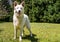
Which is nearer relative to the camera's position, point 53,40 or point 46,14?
point 53,40

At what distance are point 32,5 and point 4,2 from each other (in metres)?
3.21

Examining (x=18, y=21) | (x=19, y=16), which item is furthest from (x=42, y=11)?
(x=19, y=16)

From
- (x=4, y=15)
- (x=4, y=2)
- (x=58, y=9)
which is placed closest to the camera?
(x=58, y=9)

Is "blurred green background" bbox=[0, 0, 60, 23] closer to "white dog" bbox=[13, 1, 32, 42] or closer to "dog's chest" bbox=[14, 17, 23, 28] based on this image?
"white dog" bbox=[13, 1, 32, 42]

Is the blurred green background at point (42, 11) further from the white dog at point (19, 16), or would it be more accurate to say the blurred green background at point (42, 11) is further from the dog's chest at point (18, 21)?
the dog's chest at point (18, 21)

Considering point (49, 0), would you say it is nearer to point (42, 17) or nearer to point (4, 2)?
point (42, 17)

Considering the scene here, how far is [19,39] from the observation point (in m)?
7.41

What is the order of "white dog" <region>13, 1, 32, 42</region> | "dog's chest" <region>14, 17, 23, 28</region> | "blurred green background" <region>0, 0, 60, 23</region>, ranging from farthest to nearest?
"blurred green background" <region>0, 0, 60, 23</region> < "dog's chest" <region>14, 17, 23, 28</region> < "white dog" <region>13, 1, 32, 42</region>

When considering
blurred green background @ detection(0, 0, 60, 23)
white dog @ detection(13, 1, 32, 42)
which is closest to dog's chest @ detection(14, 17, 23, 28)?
white dog @ detection(13, 1, 32, 42)

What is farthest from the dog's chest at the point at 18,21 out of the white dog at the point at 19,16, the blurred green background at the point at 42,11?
the blurred green background at the point at 42,11

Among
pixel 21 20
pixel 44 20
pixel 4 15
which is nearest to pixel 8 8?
pixel 4 15

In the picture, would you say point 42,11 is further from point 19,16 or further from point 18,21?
point 19,16

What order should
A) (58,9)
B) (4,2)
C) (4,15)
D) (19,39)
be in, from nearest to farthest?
(19,39) → (58,9) → (4,15) → (4,2)

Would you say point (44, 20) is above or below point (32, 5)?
below
